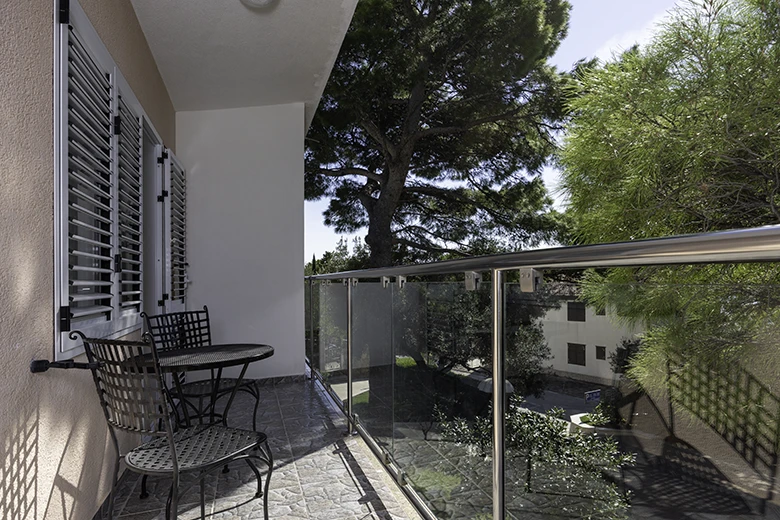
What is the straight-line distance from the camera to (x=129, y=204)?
3.26m

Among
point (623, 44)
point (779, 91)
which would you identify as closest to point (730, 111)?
point (779, 91)

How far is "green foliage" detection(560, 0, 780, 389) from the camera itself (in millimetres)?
6730

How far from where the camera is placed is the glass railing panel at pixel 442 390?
5.33ft

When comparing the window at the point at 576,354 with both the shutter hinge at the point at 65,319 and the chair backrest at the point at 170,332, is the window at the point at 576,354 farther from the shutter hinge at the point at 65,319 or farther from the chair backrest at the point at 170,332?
the chair backrest at the point at 170,332

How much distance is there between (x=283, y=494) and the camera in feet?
8.50

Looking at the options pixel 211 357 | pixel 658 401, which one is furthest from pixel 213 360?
pixel 658 401

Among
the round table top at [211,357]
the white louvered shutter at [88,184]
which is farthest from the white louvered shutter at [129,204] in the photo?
the round table top at [211,357]

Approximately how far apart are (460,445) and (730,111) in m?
7.17

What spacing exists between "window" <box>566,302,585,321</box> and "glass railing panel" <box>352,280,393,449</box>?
1.50m

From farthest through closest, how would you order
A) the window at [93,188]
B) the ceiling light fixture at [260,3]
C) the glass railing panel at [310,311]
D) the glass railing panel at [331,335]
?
the glass railing panel at [310,311] < the glass railing panel at [331,335] < the ceiling light fixture at [260,3] < the window at [93,188]

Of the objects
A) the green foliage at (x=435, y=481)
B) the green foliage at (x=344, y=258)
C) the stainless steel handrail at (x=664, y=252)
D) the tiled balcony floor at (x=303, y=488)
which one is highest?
the green foliage at (x=344, y=258)

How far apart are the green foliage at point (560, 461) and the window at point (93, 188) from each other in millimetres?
1638

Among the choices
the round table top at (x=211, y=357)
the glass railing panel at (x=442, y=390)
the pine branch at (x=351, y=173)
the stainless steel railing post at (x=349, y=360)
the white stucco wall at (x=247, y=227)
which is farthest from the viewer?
the pine branch at (x=351, y=173)

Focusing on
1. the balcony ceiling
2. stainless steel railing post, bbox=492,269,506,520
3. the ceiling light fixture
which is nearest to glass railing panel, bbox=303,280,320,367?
the balcony ceiling
